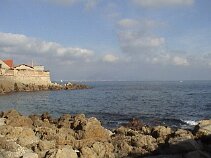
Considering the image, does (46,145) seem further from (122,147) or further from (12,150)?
(122,147)

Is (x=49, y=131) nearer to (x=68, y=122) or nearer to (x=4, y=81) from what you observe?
(x=68, y=122)

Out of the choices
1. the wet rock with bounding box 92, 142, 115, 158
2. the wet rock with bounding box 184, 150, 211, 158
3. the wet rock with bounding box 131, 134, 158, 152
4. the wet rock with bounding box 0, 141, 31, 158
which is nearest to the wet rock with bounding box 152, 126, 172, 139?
the wet rock with bounding box 131, 134, 158, 152

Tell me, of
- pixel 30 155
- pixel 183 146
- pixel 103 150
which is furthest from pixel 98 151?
pixel 183 146

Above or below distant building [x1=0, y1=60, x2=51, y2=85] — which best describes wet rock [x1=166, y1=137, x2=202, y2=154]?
below

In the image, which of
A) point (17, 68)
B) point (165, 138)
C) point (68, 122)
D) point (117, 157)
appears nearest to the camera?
point (117, 157)

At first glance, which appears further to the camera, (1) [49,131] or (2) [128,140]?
(1) [49,131]

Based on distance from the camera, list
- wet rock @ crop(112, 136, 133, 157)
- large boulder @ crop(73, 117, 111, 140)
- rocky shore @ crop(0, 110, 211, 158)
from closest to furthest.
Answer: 1. rocky shore @ crop(0, 110, 211, 158)
2. wet rock @ crop(112, 136, 133, 157)
3. large boulder @ crop(73, 117, 111, 140)

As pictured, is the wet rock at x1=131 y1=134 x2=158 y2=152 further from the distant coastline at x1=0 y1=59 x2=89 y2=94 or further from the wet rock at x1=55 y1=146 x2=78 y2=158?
the distant coastline at x1=0 y1=59 x2=89 y2=94

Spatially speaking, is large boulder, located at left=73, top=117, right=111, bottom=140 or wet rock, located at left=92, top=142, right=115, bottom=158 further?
large boulder, located at left=73, top=117, right=111, bottom=140

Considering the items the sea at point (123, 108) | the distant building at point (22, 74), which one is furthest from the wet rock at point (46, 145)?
the distant building at point (22, 74)

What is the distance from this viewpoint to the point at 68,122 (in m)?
24.8

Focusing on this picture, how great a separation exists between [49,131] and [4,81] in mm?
71452

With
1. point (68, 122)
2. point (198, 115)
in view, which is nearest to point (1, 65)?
point (198, 115)

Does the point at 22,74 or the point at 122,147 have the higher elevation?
the point at 22,74
